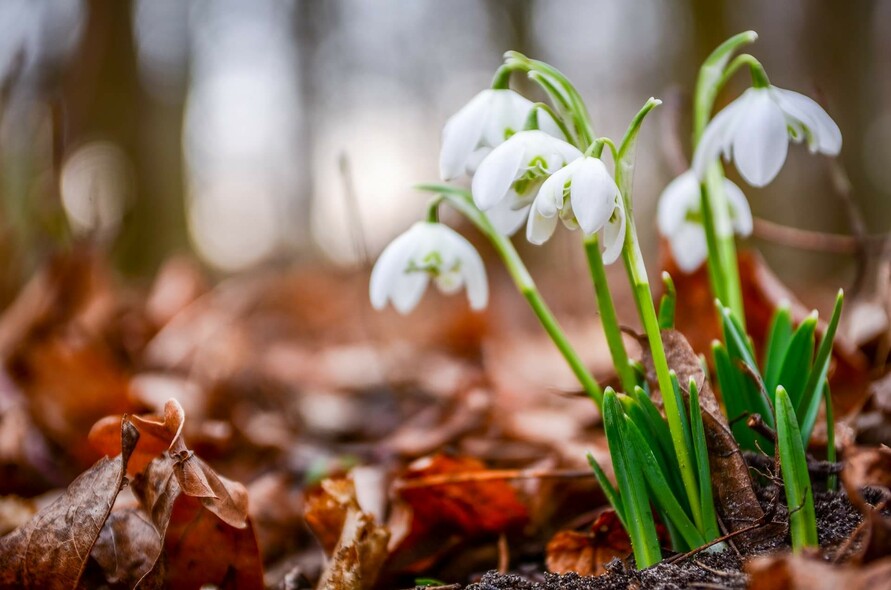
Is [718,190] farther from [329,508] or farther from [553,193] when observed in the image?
[329,508]

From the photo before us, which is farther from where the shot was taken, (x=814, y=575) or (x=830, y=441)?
(x=830, y=441)

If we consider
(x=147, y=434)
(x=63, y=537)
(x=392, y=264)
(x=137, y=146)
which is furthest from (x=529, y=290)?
(x=137, y=146)

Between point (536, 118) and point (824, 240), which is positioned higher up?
point (536, 118)

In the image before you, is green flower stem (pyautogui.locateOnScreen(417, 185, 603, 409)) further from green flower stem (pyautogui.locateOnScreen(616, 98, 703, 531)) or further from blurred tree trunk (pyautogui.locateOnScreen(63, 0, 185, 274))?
blurred tree trunk (pyautogui.locateOnScreen(63, 0, 185, 274))

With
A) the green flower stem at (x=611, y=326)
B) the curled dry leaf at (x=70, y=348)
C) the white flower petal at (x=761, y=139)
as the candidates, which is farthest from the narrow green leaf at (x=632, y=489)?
the curled dry leaf at (x=70, y=348)

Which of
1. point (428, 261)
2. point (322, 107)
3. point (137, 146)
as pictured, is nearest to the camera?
point (428, 261)

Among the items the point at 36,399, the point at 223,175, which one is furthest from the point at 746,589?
the point at 223,175

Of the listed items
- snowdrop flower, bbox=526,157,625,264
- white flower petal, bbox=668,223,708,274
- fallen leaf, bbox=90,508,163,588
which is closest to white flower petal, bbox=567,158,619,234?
snowdrop flower, bbox=526,157,625,264
